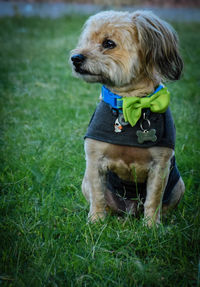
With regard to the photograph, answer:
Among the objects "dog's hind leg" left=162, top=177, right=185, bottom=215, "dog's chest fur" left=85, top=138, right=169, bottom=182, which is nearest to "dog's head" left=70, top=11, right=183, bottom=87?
"dog's chest fur" left=85, top=138, right=169, bottom=182

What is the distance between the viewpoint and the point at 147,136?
2102mm

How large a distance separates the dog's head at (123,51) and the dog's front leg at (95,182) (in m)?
0.47

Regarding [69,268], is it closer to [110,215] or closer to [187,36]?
[110,215]

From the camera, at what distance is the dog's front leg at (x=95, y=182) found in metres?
2.25

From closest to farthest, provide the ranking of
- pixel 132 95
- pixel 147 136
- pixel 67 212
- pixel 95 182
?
pixel 147 136, pixel 132 95, pixel 95 182, pixel 67 212

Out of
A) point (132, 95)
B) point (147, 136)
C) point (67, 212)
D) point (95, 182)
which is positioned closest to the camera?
point (147, 136)

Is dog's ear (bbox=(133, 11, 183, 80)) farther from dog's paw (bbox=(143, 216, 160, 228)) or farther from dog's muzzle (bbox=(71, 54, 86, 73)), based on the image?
dog's paw (bbox=(143, 216, 160, 228))

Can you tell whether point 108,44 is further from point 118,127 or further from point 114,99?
point 118,127

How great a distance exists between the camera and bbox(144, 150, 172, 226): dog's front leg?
2.19 meters

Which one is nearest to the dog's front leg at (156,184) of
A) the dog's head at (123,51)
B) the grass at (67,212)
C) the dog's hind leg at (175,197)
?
the grass at (67,212)

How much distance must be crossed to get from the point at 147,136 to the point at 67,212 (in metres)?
0.87

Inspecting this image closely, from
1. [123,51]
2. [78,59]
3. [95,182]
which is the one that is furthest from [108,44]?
[95,182]

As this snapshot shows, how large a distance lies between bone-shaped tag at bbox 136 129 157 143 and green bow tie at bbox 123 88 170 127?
8 cm

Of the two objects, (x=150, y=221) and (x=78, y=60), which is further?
(x=150, y=221)
